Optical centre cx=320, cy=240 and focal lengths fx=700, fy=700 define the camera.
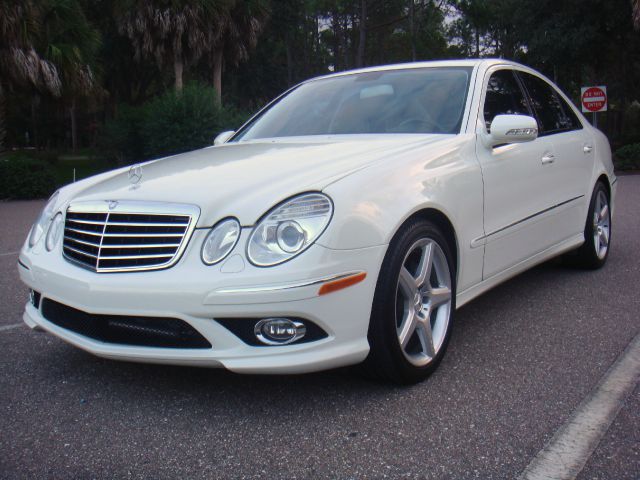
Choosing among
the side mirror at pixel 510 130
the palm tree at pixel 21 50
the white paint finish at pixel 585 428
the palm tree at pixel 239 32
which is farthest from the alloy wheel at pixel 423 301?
the palm tree at pixel 239 32

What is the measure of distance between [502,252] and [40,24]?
15805 mm

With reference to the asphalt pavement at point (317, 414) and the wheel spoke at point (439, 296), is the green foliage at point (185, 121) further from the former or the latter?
the wheel spoke at point (439, 296)

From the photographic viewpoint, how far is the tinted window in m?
4.14

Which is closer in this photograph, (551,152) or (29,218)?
(551,152)

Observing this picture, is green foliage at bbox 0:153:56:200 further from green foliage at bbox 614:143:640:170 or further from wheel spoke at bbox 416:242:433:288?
green foliage at bbox 614:143:640:170

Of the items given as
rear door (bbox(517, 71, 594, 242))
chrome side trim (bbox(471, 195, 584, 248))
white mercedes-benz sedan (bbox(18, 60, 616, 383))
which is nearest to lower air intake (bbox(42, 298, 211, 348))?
white mercedes-benz sedan (bbox(18, 60, 616, 383))

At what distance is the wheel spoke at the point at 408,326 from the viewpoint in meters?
3.08

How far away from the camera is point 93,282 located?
9.33 feet

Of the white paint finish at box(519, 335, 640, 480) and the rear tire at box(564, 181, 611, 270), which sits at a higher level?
the rear tire at box(564, 181, 611, 270)

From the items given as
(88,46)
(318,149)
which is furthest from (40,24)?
(318,149)

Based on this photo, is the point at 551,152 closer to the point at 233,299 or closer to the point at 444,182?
the point at 444,182

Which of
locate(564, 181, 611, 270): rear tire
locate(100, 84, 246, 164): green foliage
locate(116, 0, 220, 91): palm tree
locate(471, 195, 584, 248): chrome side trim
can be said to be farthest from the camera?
locate(116, 0, 220, 91): palm tree

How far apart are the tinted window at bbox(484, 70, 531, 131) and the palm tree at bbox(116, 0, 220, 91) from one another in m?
19.2

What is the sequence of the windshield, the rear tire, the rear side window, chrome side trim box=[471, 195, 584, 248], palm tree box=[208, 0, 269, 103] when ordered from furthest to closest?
palm tree box=[208, 0, 269, 103] < the rear tire < the rear side window < the windshield < chrome side trim box=[471, 195, 584, 248]
